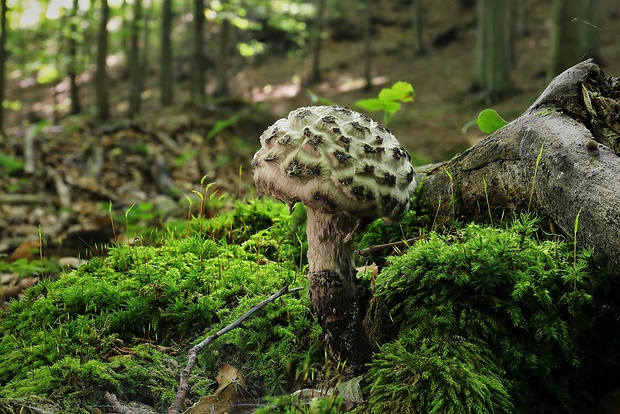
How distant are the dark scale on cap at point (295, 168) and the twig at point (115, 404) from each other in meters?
1.25

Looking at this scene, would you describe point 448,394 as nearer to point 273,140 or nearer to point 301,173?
point 301,173

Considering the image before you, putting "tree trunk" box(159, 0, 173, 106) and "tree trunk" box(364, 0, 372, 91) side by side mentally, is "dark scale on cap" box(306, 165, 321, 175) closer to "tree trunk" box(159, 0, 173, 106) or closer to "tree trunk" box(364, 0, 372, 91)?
"tree trunk" box(159, 0, 173, 106)

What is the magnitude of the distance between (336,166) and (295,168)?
177 millimetres

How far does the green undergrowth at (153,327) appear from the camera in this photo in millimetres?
2246

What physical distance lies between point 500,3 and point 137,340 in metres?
15.9

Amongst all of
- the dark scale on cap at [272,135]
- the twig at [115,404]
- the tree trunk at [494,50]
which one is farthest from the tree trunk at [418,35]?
the twig at [115,404]

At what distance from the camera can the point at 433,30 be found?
1300 inches

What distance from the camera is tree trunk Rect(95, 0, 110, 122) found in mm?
14528

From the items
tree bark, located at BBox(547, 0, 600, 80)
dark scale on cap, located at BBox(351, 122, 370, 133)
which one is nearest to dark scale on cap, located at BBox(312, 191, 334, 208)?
dark scale on cap, located at BBox(351, 122, 370, 133)

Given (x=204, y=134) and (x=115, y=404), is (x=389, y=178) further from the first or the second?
(x=204, y=134)

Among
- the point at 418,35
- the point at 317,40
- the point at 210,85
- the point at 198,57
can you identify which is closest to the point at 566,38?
the point at 198,57

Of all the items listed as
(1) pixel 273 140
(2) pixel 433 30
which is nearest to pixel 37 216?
(1) pixel 273 140

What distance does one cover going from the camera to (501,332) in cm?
228

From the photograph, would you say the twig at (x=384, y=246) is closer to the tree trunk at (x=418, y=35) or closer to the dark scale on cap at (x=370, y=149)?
the dark scale on cap at (x=370, y=149)
